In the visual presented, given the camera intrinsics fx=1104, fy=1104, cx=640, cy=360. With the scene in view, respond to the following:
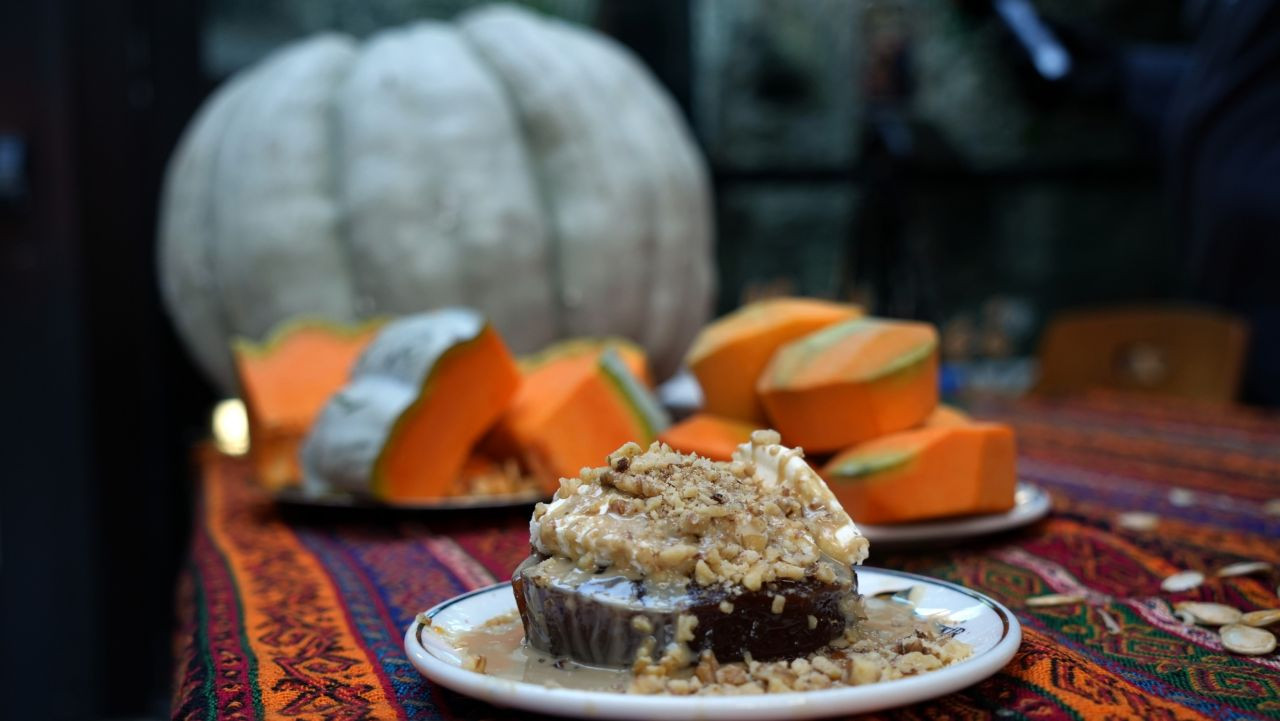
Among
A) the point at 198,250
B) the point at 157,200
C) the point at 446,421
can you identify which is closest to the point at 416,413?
the point at 446,421

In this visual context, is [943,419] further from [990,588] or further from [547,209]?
[547,209]

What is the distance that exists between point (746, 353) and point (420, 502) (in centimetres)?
34

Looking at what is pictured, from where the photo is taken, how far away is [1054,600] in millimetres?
726

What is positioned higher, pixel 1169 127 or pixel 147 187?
pixel 1169 127

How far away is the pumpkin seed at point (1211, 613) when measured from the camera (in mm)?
665

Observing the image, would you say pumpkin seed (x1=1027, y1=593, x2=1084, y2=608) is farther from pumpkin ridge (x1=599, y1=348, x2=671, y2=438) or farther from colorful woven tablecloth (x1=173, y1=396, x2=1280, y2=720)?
pumpkin ridge (x1=599, y1=348, x2=671, y2=438)

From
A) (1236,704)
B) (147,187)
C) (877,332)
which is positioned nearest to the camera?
(1236,704)

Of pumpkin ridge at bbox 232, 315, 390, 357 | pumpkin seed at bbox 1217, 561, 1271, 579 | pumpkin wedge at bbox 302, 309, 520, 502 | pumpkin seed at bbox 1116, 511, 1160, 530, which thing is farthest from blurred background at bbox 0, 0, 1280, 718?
pumpkin seed at bbox 1217, 561, 1271, 579

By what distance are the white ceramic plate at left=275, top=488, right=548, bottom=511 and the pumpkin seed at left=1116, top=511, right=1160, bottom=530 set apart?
1.72 ft

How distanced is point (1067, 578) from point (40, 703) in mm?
1709

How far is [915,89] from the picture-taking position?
11.1 feet

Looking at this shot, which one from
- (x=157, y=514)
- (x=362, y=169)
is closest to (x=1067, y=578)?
(x=362, y=169)

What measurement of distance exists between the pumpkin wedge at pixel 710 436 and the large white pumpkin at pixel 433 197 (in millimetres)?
684

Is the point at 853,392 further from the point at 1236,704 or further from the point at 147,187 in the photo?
the point at 147,187
